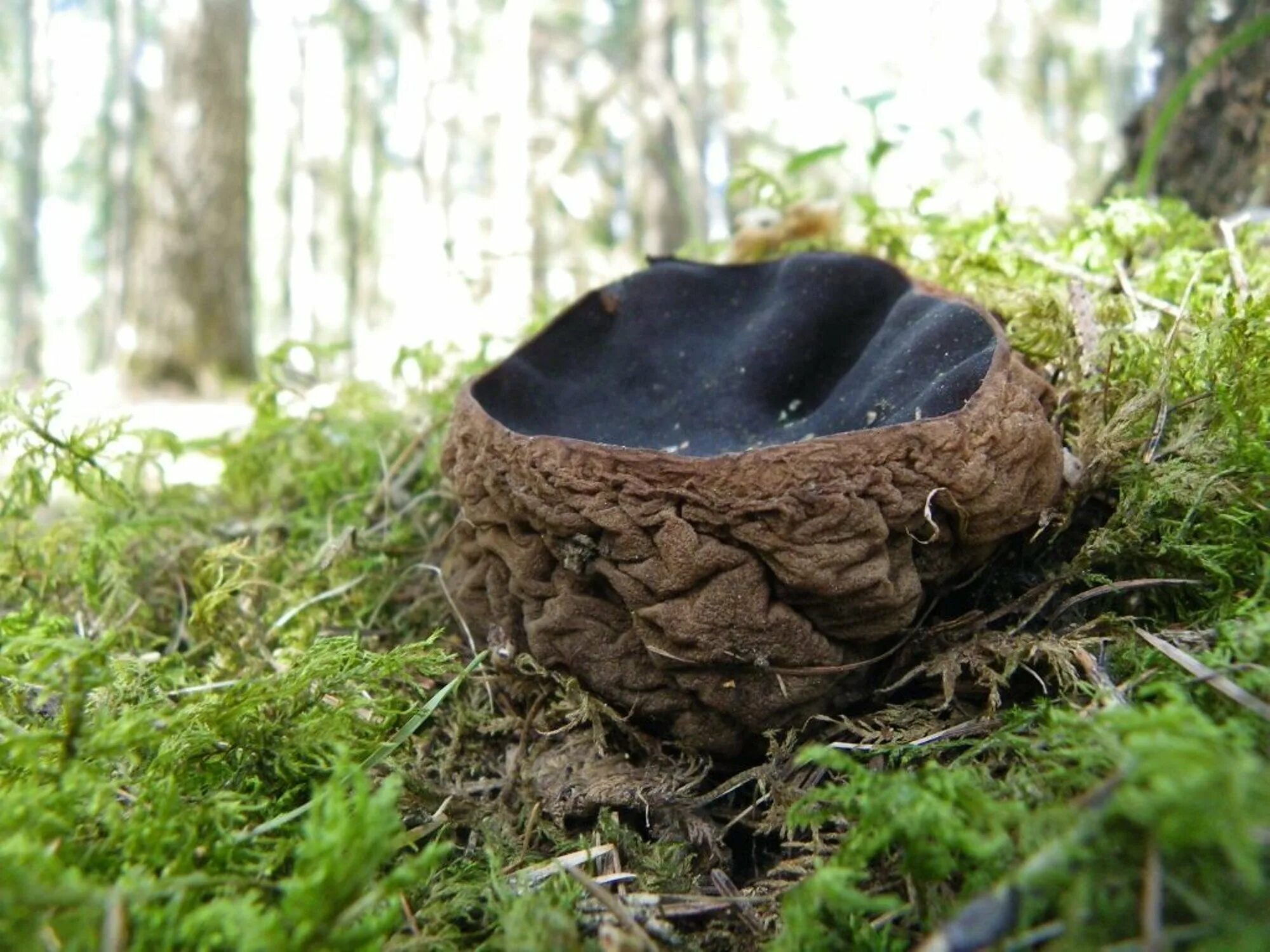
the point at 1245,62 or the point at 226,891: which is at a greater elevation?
the point at 1245,62

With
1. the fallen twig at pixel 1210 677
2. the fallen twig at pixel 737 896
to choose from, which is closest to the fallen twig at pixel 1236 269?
the fallen twig at pixel 1210 677

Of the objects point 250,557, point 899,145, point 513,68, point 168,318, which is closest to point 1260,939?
point 250,557

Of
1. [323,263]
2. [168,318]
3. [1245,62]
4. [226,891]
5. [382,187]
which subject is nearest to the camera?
[226,891]

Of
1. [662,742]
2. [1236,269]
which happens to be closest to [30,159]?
[662,742]

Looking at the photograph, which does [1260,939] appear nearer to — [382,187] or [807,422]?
[807,422]

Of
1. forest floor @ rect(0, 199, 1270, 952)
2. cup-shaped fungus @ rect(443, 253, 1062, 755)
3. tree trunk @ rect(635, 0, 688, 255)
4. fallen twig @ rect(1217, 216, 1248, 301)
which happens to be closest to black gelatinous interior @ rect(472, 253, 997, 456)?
cup-shaped fungus @ rect(443, 253, 1062, 755)

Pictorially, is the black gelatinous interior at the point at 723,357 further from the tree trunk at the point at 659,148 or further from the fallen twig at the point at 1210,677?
the tree trunk at the point at 659,148

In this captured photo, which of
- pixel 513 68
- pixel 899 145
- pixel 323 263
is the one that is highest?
pixel 513 68
